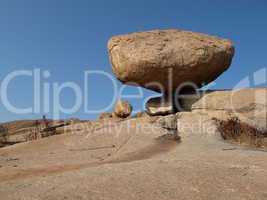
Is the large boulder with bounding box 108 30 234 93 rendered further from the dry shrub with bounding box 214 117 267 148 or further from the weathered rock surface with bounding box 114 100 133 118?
the weathered rock surface with bounding box 114 100 133 118

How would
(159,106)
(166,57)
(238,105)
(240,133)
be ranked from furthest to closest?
1. (159,106)
2. (238,105)
3. (166,57)
4. (240,133)

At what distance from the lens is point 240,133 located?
985cm

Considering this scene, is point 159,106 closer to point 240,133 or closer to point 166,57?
point 166,57

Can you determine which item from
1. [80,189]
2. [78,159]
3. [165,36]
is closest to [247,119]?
[165,36]

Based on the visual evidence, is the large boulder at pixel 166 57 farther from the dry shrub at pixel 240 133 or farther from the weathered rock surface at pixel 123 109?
the weathered rock surface at pixel 123 109

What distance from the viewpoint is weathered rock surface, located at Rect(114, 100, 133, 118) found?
51.9ft

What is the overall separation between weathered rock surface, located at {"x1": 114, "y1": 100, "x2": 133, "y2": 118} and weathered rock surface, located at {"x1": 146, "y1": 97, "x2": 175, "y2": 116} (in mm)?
3217

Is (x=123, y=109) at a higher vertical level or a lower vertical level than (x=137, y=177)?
higher

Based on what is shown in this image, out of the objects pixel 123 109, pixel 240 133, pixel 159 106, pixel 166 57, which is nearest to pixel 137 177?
pixel 240 133

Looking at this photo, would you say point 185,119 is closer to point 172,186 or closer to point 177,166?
point 177,166

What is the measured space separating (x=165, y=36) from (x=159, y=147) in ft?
16.5

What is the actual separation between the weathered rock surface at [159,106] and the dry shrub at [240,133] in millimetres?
2028

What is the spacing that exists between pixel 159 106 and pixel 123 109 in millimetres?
3986

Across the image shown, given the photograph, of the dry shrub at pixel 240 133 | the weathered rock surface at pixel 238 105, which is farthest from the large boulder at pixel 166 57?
the dry shrub at pixel 240 133
